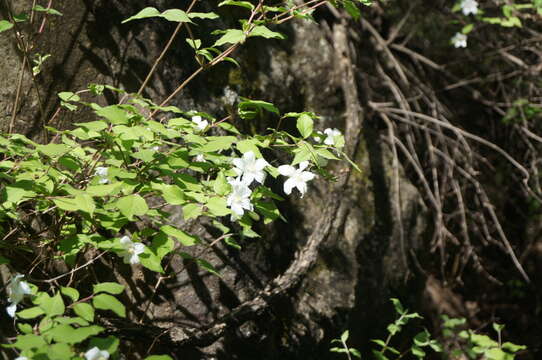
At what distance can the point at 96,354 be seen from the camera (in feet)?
3.67

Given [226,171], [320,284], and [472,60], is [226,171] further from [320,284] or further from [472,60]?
[472,60]

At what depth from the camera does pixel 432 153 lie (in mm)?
3498

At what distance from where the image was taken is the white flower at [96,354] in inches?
43.7

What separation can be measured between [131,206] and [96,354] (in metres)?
0.34

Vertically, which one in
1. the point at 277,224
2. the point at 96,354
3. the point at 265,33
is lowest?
the point at 277,224

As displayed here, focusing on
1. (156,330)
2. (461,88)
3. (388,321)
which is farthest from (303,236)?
(461,88)

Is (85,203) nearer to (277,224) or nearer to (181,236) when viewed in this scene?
(181,236)

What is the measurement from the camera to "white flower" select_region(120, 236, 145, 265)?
4.51 feet

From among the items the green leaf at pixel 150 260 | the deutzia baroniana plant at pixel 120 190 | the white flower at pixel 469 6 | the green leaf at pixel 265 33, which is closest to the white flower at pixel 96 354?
the deutzia baroniana plant at pixel 120 190

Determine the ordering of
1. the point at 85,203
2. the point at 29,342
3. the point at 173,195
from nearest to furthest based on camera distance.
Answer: the point at 29,342, the point at 85,203, the point at 173,195

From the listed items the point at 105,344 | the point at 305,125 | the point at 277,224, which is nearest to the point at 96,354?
the point at 105,344

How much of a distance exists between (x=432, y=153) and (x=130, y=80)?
219 cm

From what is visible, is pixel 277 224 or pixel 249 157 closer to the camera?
pixel 249 157

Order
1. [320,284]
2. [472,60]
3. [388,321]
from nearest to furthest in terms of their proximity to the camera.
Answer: [320,284] < [388,321] < [472,60]
